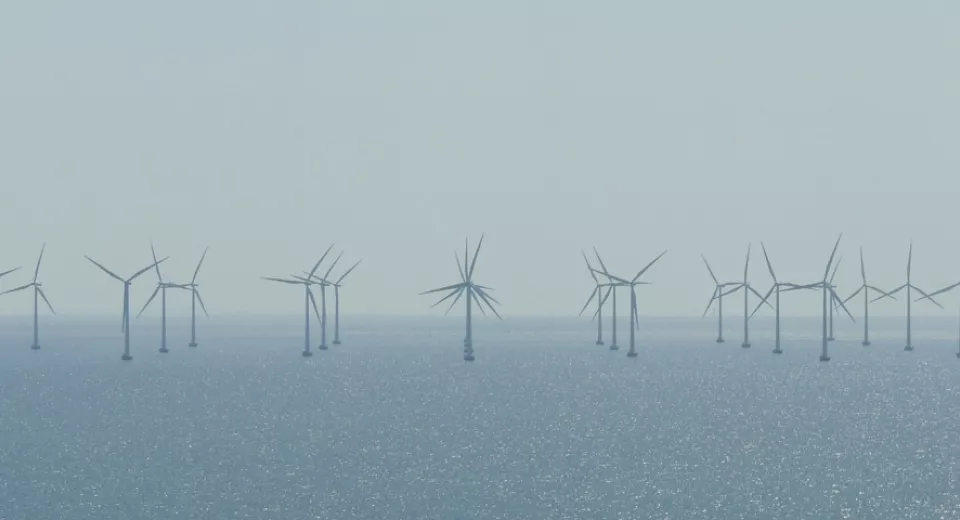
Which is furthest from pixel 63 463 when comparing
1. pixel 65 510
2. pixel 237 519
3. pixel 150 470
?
pixel 237 519

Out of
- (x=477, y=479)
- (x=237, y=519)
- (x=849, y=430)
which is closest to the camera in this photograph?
(x=237, y=519)

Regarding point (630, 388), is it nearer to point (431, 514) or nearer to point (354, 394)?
point (354, 394)

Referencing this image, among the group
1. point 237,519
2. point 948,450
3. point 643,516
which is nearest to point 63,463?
point 237,519

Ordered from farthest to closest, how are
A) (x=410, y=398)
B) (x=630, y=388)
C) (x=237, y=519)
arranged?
(x=630, y=388)
(x=410, y=398)
(x=237, y=519)

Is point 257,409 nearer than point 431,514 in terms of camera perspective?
No

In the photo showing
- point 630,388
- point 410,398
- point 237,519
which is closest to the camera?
point 237,519

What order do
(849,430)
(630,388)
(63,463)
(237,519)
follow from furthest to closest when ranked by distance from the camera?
1. (630,388)
2. (849,430)
3. (63,463)
4. (237,519)

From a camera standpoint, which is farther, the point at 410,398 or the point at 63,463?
the point at 410,398

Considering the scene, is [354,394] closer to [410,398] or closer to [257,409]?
[410,398]

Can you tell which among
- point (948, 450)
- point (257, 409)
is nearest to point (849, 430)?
point (948, 450)
